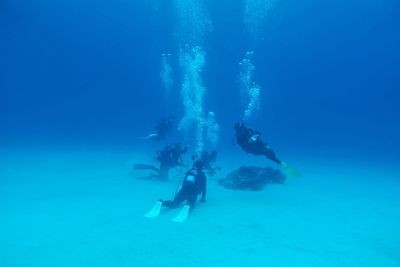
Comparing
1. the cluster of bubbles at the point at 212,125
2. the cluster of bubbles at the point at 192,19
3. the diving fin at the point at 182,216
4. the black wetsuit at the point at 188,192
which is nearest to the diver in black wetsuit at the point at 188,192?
the black wetsuit at the point at 188,192

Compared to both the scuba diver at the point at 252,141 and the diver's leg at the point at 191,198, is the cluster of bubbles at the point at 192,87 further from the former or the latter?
the diver's leg at the point at 191,198

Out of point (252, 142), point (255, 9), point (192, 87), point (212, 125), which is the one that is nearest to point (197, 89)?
point (192, 87)

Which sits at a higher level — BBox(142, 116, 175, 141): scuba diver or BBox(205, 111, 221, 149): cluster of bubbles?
BBox(205, 111, 221, 149): cluster of bubbles

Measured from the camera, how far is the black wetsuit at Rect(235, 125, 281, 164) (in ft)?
30.0

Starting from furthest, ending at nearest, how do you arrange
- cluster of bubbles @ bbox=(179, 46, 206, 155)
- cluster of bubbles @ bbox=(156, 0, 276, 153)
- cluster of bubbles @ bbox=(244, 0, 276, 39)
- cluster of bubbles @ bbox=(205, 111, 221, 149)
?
cluster of bubbles @ bbox=(244, 0, 276, 39) → cluster of bubbles @ bbox=(179, 46, 206, 155) → cluster of bubbles @ bbox=(205, 111, 221, 149) → cluster of bubbles @ bbox=(156, 0, 276, 153)

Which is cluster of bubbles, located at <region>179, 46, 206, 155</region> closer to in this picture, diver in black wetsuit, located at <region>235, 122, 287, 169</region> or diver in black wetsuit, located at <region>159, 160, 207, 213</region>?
diver in black wetsuit, located at <region>235, 122, 287, 169</region>

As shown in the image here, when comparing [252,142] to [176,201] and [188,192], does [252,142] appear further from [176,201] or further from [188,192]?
[176,201]

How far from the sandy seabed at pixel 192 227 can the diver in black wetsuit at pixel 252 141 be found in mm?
1529

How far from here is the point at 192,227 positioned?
23.1 ft

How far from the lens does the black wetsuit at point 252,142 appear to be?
30.0 feet

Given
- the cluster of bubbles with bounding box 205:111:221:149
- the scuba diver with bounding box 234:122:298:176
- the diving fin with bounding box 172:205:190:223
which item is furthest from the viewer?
the cluster of bubbles with bounding box 205:111:221:149

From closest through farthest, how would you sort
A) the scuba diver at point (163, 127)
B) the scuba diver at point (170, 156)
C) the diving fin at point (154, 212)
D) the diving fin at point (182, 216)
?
the diving fin at point (182, 216) → the diving fin at point (154, 212) → the scuba diver at point (170, 156) → the scuba diver at point (163, 127)

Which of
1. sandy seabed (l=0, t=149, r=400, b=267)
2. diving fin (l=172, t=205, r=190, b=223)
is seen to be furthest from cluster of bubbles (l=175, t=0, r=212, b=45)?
diving fin (l=172, t=205, r=190, b=223)

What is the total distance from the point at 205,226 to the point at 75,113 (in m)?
98.8
